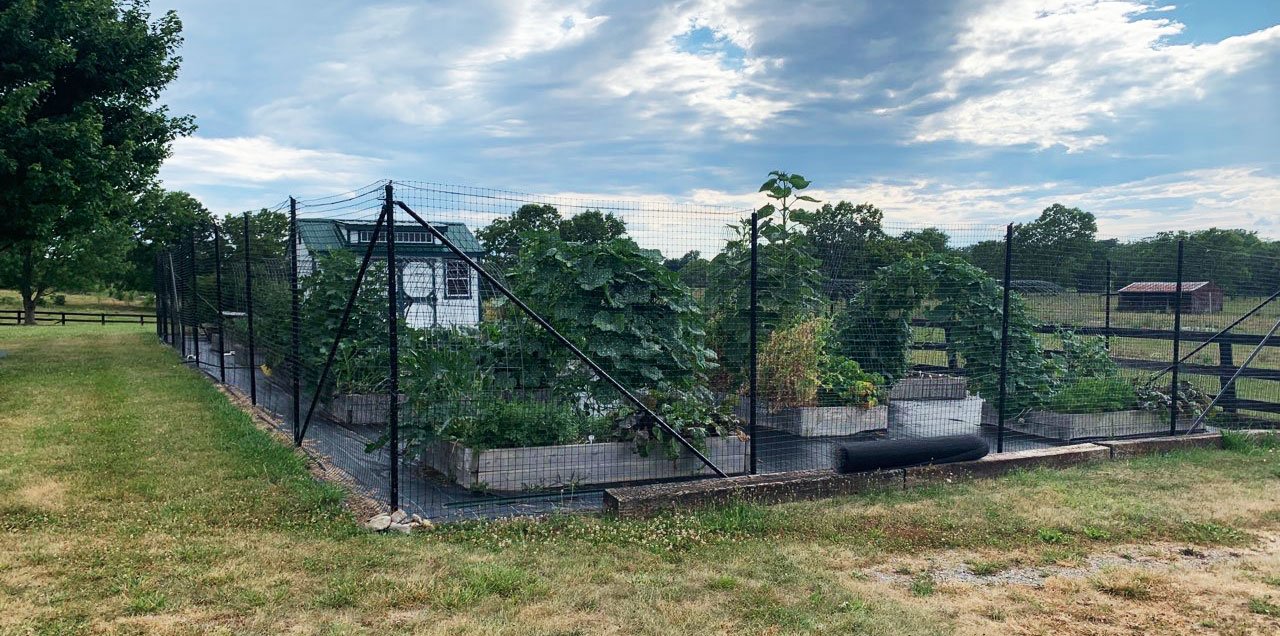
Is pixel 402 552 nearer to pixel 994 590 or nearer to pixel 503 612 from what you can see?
pixel 503 612

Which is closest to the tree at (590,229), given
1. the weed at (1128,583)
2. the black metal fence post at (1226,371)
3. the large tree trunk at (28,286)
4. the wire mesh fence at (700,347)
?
the wire mesh fence at (700,347)

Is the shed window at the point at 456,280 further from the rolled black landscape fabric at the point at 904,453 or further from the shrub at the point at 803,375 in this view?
the shrub at the point at 803,375

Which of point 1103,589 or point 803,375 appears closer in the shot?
point 1103,589

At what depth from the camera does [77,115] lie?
12633 millimetres

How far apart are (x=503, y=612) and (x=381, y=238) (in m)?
3.28

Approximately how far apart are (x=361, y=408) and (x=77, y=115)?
8.39 meters

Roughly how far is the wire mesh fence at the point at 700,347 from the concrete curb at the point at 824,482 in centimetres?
41

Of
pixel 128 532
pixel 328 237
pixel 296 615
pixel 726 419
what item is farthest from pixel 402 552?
pixel 328 237

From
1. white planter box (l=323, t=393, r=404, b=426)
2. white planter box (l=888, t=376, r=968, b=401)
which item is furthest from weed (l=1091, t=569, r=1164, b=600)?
white planter box (l=323, t=393, r=404, b=426)

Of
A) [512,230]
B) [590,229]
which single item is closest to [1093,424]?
[590,229]

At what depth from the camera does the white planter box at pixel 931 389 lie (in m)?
9.69

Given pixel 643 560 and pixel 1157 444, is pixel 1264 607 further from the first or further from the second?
pixel 1157 444

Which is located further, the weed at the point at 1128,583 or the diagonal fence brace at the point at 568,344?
the diagonal fence brace at the point at 568,344

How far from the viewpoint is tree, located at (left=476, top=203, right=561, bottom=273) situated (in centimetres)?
549
